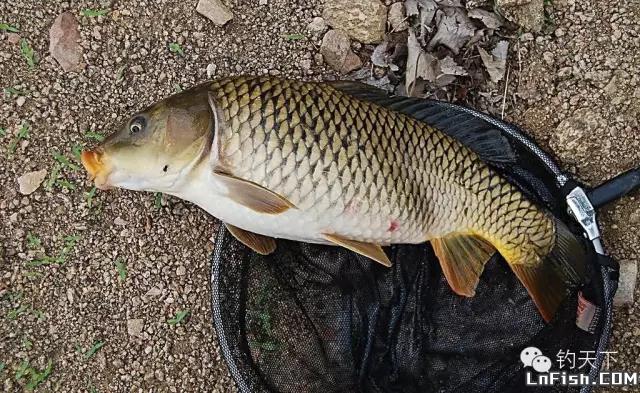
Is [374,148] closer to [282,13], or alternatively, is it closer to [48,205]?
[282,13]

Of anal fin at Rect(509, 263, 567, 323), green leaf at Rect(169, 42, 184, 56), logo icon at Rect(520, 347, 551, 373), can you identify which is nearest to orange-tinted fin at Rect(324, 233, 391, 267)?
anal fin at Rect(509, 263, 567, 323)

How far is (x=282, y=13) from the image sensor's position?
2.35 metres

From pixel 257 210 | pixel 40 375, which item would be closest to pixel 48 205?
pixel 40 375

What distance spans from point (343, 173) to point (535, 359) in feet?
2.38

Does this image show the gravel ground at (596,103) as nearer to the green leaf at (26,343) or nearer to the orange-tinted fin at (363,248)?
the orange-tinted fin at (363,248)

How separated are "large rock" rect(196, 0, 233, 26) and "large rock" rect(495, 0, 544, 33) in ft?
2.59

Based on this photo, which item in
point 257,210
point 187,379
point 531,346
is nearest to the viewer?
point 257,210

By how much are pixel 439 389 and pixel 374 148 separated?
681 mm

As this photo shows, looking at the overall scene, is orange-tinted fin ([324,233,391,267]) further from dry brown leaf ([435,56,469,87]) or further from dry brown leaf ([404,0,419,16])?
dry brown leaf ([404,0,419,16])

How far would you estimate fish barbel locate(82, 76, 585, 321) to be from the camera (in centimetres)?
179

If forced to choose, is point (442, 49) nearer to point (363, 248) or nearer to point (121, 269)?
point (363, 248)

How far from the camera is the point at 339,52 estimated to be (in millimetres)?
2305

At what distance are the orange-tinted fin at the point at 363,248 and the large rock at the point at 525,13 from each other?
807mm

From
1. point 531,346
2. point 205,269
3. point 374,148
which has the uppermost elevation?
point 374,148
